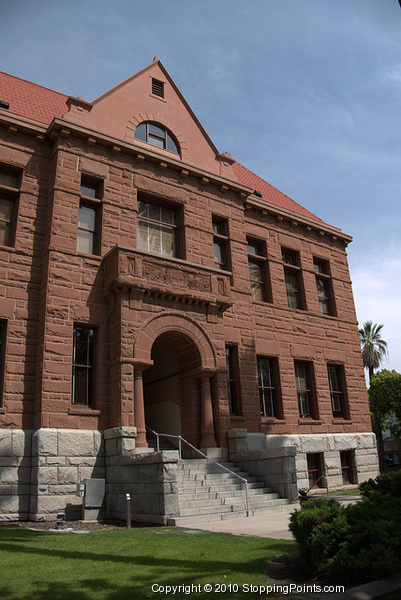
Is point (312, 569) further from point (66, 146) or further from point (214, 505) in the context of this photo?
point (66, 146)

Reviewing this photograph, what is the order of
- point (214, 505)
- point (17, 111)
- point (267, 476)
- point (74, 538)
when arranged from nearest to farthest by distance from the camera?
1. point (74, 538)
2. point (214, 505)
3. point (267, 476)
4. point (17, 111)

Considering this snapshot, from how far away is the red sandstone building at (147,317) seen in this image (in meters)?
12.6

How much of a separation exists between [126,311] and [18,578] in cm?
891

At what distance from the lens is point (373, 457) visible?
65.6ft

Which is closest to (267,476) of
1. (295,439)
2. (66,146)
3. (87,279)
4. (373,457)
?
(295,439)

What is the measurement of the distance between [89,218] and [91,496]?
823 centimetres

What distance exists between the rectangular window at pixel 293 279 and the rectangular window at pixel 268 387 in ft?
10.4

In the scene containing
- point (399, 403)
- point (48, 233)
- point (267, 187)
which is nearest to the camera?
point (48, 233)

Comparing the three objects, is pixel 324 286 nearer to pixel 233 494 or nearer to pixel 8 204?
pixel 233 494

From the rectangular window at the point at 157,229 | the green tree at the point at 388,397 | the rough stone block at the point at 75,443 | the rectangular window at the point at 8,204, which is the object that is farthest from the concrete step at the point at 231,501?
the green tree at the point at 388,397

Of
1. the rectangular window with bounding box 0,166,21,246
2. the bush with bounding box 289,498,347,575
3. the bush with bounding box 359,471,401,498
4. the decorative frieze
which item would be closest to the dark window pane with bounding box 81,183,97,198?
the rectangular window with bounding box 0,166,21,246

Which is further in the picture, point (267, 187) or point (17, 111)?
point (267, 187)

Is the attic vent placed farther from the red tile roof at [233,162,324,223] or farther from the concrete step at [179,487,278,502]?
the concrete step at [179,487,278,502]

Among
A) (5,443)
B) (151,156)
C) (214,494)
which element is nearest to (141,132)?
(151,156)
